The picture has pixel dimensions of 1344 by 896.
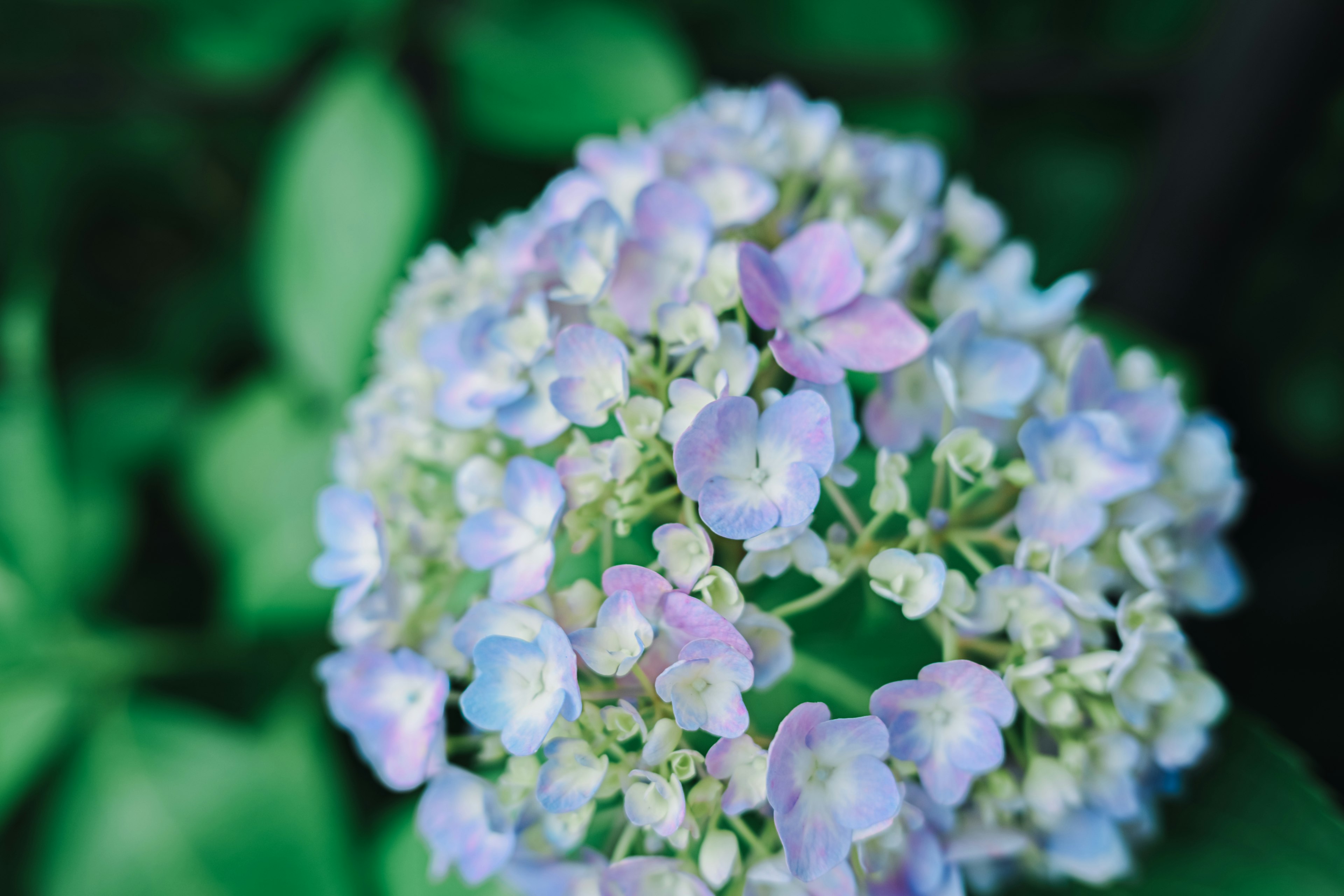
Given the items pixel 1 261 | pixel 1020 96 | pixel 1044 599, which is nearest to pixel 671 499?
pixel 1044 599

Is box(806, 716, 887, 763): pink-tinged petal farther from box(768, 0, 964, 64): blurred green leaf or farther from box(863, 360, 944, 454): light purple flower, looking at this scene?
box(768, 0, 964, 64): blurred green leaf

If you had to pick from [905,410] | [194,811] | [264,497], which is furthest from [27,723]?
[905,410]

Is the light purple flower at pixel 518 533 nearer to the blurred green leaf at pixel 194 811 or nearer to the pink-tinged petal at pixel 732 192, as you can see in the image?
the pink-tinged petal at pixel 732 192

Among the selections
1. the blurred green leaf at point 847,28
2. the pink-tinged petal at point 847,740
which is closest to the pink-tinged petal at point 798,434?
the pink-tinged petal at point 847,740

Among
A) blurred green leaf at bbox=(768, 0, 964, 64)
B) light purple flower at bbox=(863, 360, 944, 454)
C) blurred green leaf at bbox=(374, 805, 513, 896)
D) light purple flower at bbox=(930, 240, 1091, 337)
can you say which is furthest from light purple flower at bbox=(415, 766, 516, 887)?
blurred green leaf at bbox=(768, 0, 964, 64)

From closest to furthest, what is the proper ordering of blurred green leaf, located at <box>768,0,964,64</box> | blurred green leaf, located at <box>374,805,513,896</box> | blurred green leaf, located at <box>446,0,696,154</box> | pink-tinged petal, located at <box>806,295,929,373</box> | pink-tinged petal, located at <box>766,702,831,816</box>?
pink-tinged petal, located at <box>766,702,831,816</box>
pink-tinged petal, located at <box>806,295,929,373</box>
blurred green leaf, located at <box>374,805,513,896</box>
blurred green leaf, located at <box>446,0,696,154</box>
blurred green leaf, located at <box>768,0,964,64</box>
